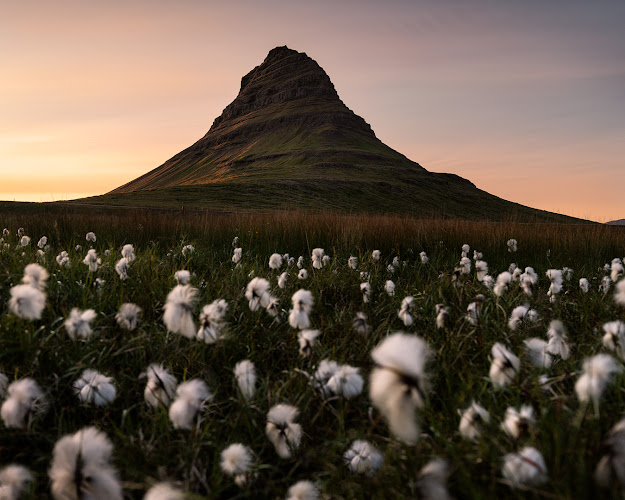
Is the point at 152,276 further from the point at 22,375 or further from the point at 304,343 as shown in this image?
the point at 304,343

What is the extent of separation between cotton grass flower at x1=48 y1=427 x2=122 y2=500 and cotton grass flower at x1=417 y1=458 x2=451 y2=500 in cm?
85

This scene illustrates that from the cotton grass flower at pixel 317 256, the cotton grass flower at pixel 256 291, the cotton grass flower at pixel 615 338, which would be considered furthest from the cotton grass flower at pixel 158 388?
the cotton grass flower at pixel 317 256

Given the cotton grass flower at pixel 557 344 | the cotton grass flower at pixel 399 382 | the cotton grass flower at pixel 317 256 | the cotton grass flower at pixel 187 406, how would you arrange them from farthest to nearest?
the cotton grass flower at pixel 317 256 → the cotton grass flower at pixel 557 344 → the cotton grass flower at pixel 187 406 → the cotton grass flower at pixel 399 382

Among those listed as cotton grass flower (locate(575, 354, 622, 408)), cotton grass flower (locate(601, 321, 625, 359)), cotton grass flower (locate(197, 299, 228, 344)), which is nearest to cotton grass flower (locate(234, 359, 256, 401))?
cotton grass flower (locate(197, 299, 228, 344))

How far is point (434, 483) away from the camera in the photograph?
110cm

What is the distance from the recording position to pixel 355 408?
6.60 feet

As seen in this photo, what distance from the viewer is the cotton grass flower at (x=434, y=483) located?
109 centimetres

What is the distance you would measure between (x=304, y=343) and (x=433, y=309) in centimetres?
170

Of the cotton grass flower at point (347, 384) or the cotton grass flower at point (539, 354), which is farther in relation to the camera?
the cotton grass flower at point (539, 354)

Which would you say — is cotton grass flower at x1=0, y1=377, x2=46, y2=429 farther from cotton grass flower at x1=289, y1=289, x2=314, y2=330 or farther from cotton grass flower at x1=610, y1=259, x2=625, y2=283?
cotton grass flower at x1=610, y1=259, x2=625, y2=283

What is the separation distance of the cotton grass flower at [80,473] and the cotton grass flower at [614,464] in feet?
4.24

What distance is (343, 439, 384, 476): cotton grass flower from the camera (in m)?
1.54

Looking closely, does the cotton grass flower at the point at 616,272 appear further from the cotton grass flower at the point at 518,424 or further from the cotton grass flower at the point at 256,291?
the cotton grass flower at the point at 256,291

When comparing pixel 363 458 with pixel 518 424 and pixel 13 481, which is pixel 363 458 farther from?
pixel 13 481
